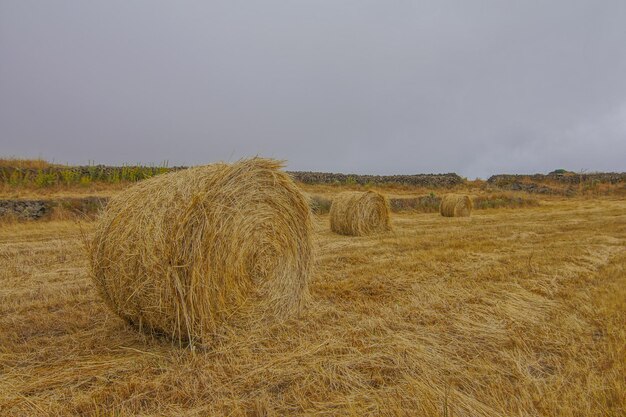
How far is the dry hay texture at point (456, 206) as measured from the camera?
19577 mm

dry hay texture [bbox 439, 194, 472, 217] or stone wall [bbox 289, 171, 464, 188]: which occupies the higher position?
stone wall [bbox 289, 171, 464, 188]

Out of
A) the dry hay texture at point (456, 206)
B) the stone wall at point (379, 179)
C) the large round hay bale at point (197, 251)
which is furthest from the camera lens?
the stone wall at point (379, 179)

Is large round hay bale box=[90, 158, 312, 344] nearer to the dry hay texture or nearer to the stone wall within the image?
the dry hay texture

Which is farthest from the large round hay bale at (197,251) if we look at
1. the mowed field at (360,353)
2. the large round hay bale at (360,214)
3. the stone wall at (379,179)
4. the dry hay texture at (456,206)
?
the stone wall at (379,179)

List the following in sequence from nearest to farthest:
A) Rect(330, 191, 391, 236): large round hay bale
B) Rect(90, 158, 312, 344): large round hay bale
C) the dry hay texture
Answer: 1. Rect(90, 158, 312, 344): large round hay bale
2. Rect(330, 191, 391, 236): large round hay bale
3. the dry hay texture

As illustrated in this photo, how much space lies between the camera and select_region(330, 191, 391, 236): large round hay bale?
12641mm

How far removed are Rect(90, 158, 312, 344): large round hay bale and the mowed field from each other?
28cm

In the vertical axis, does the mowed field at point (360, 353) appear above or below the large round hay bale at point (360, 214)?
below

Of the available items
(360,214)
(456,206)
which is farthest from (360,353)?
(456,206)

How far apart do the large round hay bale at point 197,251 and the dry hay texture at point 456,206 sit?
16057 millimetres

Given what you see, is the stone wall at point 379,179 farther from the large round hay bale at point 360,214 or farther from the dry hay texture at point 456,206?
the large round hay bale at point 360,214

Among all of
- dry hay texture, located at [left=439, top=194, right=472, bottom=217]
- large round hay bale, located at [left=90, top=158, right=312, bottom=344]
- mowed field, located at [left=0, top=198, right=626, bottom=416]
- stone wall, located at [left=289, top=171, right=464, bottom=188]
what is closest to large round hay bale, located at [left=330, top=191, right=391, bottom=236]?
mowed field, located at [left=0, top=198, right=626, bottom=416]

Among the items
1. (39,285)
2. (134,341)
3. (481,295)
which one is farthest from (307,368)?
(39,285)

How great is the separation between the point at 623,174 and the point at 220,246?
46.4 meters
